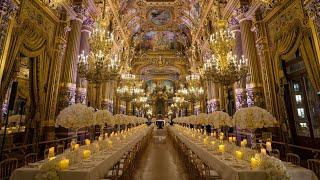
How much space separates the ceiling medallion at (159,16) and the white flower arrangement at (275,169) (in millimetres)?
21229

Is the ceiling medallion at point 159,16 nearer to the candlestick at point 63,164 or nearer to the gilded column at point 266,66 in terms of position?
the gilded column at point 266,66

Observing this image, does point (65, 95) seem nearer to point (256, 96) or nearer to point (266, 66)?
point (256, 96)

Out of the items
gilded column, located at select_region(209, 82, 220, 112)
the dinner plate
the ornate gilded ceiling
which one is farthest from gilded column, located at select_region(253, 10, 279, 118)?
the ornate gilded ceiling

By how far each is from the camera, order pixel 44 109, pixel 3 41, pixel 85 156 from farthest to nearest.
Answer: pixel 44 109
pixel 3 41
pixel 85 156

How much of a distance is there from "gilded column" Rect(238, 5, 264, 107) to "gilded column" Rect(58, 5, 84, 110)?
825 cm

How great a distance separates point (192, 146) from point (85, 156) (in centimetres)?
404

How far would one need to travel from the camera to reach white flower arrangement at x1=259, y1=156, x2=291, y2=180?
2822mm

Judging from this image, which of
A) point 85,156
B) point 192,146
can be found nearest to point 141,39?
point 192,146

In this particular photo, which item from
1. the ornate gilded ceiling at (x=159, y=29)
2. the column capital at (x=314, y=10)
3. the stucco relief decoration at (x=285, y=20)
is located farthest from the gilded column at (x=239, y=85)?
the ornate gilded ceiling at (x=159, y=29)

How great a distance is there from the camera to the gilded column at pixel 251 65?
9016 millimetres

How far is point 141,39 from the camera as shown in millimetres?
27188

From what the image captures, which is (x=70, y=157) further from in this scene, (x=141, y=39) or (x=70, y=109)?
(x=141, y=39)

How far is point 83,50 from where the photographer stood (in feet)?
35.4

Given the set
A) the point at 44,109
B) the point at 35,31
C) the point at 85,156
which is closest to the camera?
the point at 85,156
